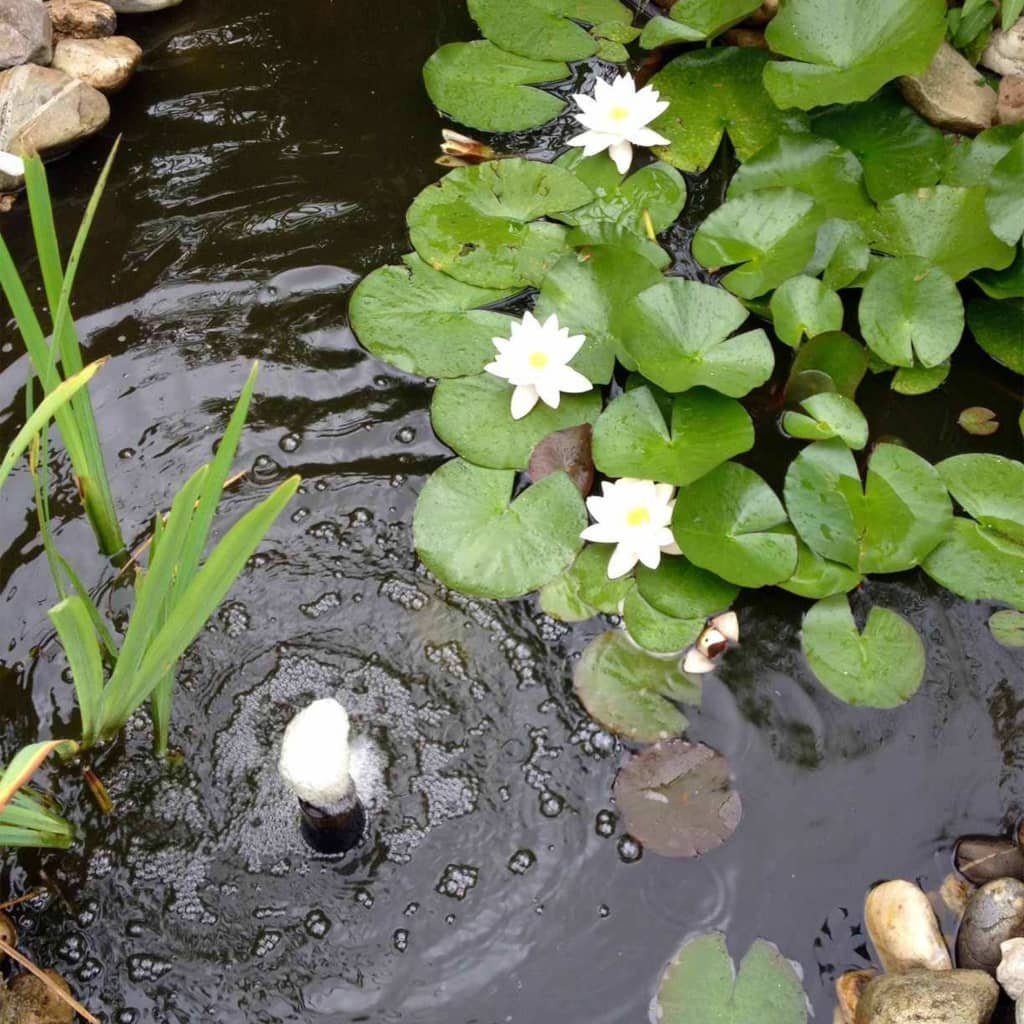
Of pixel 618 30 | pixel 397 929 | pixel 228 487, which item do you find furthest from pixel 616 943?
pixel 618 30

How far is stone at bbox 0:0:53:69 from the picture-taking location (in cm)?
271

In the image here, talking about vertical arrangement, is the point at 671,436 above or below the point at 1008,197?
below

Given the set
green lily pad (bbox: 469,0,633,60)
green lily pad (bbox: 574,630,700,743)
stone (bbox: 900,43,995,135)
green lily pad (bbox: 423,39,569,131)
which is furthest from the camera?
green lily pad (bbox: 469,0,633,60)

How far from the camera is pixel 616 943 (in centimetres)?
178

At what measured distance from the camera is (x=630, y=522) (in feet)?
6.73

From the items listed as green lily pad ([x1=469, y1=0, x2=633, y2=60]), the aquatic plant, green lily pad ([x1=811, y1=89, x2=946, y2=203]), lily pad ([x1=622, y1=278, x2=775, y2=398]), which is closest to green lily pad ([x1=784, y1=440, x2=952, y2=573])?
the aquatic plant

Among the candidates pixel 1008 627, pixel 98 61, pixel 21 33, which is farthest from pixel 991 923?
pixel 21 33

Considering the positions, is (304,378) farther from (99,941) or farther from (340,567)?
(99,941)

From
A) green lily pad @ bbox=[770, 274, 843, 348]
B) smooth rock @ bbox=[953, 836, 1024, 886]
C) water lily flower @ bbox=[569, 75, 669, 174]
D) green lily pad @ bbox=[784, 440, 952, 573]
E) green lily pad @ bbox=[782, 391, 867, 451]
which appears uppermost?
water lily flower @ bbox=[569, 75, 669, 174]

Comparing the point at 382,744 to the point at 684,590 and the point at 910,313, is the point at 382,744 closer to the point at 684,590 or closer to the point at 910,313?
the point at 684,590

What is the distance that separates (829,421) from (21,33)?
2.29 meters

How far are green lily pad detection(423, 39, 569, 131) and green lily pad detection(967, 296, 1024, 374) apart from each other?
47.8 inches

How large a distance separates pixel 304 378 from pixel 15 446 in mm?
1060

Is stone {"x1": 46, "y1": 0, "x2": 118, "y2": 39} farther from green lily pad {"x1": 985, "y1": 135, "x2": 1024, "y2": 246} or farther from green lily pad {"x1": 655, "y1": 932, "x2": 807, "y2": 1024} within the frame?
green lily pad {"x1": 655, "y1": 932, "x2": 807, "y2": 1024}
